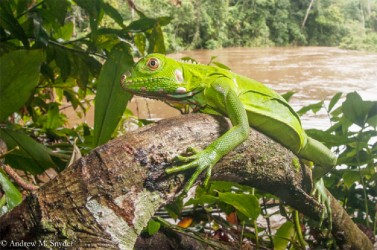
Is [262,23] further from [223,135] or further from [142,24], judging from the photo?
[223,135]

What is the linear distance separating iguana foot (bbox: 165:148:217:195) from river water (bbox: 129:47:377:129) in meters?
2.30

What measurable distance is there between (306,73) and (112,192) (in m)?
6.39

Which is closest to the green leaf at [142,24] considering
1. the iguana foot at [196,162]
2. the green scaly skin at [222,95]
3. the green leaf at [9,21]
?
Result: the green leaf at [9,21]

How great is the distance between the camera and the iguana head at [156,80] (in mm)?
932

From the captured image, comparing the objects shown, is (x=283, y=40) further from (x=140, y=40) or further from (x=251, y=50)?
(x=140, y=40)

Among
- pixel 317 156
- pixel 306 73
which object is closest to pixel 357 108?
pixel 317 156

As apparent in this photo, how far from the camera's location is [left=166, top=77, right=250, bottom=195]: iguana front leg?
74cm

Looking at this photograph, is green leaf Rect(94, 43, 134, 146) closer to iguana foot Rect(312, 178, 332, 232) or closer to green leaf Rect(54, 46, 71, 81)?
green leaf Rect(54, 46, 71, 81)

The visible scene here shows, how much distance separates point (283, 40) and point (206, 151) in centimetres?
883

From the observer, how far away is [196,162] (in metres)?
0.74

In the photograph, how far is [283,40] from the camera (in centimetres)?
902

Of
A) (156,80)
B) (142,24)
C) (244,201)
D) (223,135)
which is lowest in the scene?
(244,201)

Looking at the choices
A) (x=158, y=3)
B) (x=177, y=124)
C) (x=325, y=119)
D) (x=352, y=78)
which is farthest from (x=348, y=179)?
(x=158, y=3)

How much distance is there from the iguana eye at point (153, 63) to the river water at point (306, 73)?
2094 millimetres
